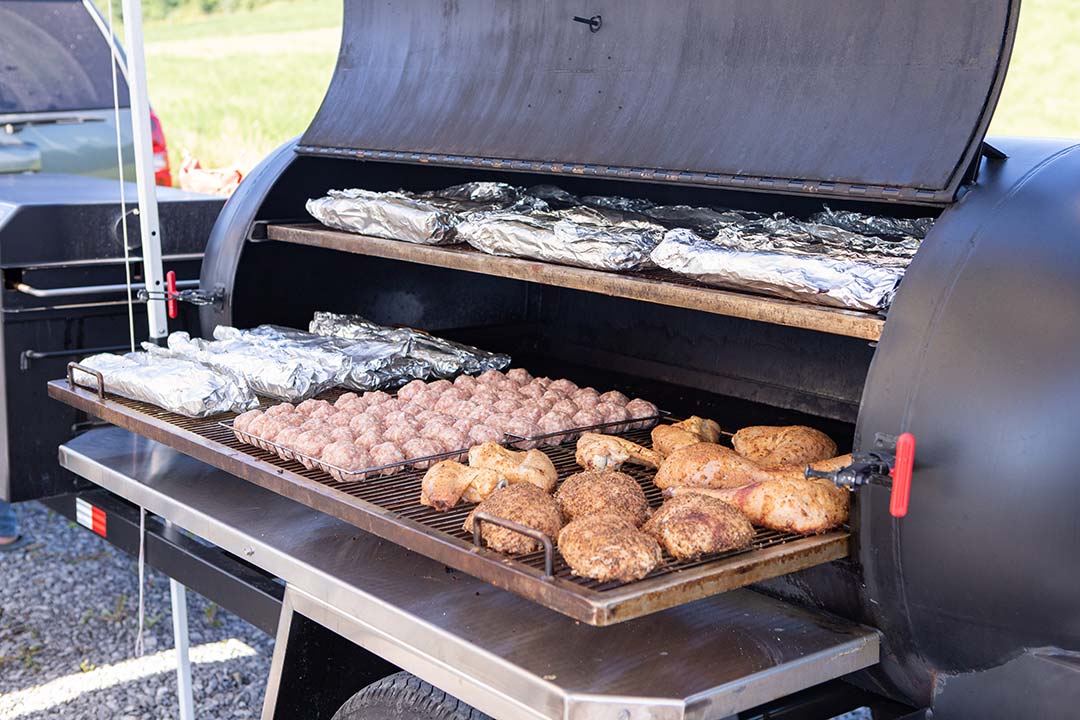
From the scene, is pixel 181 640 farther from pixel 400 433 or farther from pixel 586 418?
pixel 586 418

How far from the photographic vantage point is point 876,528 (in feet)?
6.88

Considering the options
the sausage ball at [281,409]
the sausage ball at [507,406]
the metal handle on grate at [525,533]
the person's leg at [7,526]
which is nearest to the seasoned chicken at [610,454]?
the sausage ball at [507,406]

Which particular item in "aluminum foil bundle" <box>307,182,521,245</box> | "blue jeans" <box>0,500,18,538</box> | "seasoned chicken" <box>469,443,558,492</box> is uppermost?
"aluminum foil bundle" <box>307,182,521,245</box>

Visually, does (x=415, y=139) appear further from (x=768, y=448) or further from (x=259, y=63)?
(x=259, y=63)

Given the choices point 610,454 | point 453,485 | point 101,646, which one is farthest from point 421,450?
point 101,646

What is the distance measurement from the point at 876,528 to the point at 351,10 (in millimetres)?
2621

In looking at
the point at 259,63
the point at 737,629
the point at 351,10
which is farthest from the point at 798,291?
the point at 259,63

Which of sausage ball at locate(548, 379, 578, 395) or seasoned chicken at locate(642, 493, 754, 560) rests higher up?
seasoned chicken at locate(642, 493, 754, 560)

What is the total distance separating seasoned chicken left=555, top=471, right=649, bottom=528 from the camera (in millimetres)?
2330

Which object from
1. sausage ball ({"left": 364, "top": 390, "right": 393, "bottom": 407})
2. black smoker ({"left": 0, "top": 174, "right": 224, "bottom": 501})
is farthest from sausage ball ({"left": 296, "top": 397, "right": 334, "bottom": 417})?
black smoker ({"left": 0, "top": 174, "right": 224, "bottom": 501})

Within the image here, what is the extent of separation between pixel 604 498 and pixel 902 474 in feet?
2.06

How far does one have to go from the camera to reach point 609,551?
1972 mm

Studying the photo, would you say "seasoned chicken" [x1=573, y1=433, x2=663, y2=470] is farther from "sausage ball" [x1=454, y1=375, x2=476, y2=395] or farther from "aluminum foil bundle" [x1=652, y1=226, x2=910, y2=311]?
"sausage ball" [x1=454, y1=375, x2=476, y2=395]

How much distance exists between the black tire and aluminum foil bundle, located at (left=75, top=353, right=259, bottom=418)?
0.95 meters
